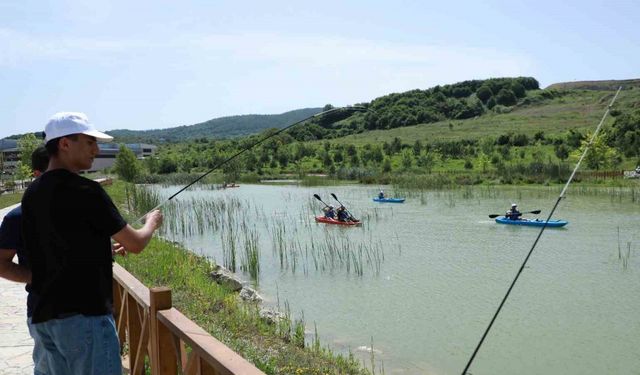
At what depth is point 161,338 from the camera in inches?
140

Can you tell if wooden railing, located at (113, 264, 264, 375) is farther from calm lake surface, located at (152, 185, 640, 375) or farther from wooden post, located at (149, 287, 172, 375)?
calm lake surface, located at (152, 185, 640, 375)

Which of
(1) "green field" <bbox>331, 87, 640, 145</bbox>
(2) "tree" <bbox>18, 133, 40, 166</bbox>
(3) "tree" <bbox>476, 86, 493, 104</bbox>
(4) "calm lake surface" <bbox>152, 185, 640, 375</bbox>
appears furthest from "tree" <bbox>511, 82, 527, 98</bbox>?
(4) "calm lake surface" <bbox>152, 185, 640, 375</bbox>

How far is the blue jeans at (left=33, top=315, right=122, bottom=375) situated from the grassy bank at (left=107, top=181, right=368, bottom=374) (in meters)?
3.36

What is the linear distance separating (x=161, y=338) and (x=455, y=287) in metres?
9.72

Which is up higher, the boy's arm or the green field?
the green field

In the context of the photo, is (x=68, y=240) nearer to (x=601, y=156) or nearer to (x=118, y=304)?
(x=118, y=304)

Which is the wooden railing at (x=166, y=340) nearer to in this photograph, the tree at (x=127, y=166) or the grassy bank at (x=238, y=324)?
the grassy bank at (x=238, y=324)

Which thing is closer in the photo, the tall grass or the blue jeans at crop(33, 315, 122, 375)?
the blue jeans at crop(33, 315, 122, 375)

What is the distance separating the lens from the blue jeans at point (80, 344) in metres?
2.73

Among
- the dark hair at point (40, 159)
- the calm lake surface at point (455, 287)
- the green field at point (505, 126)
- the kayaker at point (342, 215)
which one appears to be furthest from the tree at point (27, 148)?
the dark hair at point (40, 159)

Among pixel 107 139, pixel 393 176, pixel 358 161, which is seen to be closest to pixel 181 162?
pixel 358 161

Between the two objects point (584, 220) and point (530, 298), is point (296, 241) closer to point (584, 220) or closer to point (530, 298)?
point (530, 298)

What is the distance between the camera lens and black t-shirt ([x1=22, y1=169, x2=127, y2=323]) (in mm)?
2607

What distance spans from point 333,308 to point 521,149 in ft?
158
